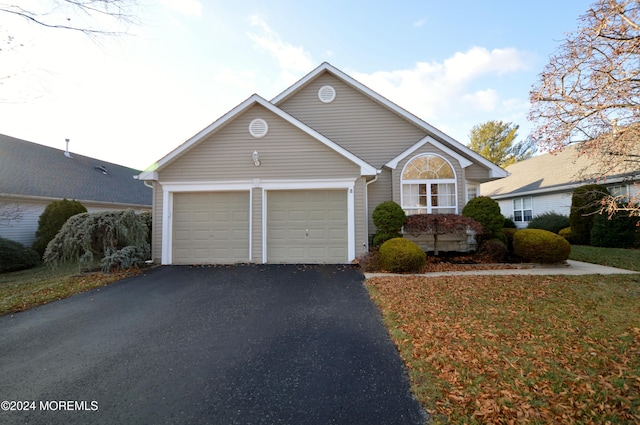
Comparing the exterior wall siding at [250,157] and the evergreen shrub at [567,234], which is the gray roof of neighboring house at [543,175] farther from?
the exterior wall siding at [250,157]

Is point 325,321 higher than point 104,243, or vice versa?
point 104,243

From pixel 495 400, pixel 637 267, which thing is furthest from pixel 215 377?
pixel 637 267

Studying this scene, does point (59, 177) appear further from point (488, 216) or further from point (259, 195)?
point (488, 216)

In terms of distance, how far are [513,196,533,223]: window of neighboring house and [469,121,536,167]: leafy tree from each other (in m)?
17.7

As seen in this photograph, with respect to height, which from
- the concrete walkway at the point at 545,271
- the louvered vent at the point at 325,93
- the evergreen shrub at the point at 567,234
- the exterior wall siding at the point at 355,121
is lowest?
the concrete walkway at the point at 545,271

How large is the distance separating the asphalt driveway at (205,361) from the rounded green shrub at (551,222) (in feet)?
47.8

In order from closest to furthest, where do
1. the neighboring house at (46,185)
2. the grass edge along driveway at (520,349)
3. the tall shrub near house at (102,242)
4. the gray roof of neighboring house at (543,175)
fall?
1. the grass edge along driveway at (520,349)
2. the tall shrub near house at (102,242)
3. the neighboring house at (46,185)
4. the gray roof of neighboring house at (543,175)

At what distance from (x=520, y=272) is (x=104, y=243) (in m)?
12.3

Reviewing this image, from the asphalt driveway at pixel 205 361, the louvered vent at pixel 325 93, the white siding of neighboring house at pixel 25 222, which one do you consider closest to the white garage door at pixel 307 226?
the asphalt driveway at pixel 205 361

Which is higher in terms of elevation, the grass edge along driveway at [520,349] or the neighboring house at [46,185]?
the neighboring house at [46,185]

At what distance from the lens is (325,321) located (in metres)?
4.52

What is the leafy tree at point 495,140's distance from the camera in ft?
112

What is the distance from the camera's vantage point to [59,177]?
14.9m

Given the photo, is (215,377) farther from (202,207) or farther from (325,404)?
(202,207)
